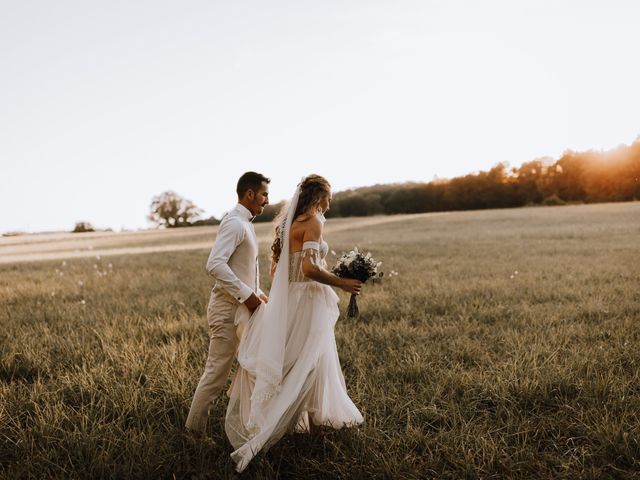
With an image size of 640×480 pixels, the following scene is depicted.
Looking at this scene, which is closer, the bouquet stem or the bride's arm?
the bride's arm

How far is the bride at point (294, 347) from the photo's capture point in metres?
3.42

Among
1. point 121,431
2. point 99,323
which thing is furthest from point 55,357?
point 121,431

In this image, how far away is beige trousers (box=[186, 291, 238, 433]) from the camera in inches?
143

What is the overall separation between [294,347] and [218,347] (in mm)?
668

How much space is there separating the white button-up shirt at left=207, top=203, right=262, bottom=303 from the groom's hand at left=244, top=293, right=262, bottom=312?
0.15 feet

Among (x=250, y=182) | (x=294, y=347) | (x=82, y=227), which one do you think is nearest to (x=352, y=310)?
(x=294, y=347)

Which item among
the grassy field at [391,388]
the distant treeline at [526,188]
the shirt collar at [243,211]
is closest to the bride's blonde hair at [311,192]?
the shirt collar at [243,211]

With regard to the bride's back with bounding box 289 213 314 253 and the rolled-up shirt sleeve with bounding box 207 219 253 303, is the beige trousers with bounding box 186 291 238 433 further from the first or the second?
the bride's back with bounding box 289 213 314 253

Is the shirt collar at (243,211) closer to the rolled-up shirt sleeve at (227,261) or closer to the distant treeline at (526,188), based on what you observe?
the rolled-up shirt sleeve at (227,261)

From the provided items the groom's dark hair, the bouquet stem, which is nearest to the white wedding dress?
the groom's dark hair

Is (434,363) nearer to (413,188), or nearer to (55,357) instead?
(55,357)

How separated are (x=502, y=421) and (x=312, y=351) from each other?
6.21 ft

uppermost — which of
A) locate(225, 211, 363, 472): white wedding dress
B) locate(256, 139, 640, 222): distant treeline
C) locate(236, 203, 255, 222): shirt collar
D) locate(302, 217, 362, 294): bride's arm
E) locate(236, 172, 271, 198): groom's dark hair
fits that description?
locate(256, 139, 640, 222): distant treeline

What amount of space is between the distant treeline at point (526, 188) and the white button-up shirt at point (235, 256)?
5662 centimetres
